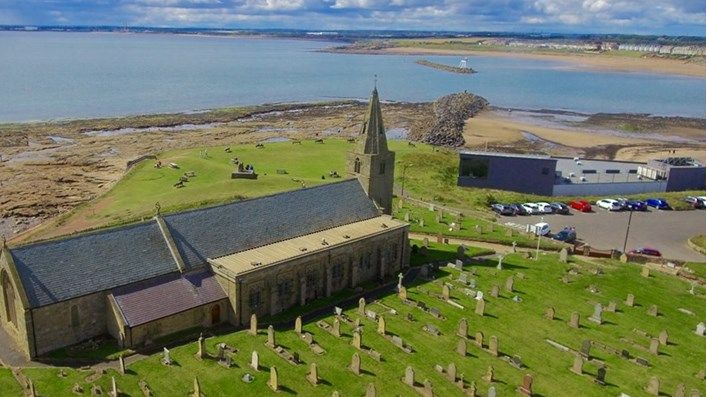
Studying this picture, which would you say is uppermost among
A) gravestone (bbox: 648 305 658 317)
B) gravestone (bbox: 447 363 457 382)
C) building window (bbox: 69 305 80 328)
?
building window (bbox: 69 305 80 328)

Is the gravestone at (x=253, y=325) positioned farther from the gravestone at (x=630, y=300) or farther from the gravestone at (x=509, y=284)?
the gravestone at (x=630, y=300)

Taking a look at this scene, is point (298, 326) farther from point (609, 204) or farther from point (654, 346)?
point (609, 204)

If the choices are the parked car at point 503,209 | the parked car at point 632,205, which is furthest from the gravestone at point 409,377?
the parked car at point 632,205

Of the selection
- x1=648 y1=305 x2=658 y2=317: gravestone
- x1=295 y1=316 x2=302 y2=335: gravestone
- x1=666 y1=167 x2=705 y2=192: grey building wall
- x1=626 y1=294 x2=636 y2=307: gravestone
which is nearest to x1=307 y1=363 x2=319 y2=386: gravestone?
x1=295 y1=316 x2=302 y2=335: gravestone

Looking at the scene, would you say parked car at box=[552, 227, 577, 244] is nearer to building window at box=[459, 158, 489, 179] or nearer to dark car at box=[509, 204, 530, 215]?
dark car at box=[509, 204, 530, 215]

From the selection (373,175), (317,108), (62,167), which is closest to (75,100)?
(317,108)

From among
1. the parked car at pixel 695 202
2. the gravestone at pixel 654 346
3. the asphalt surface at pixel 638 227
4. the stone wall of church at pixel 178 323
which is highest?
the stone wall of church at pixel 178 323
